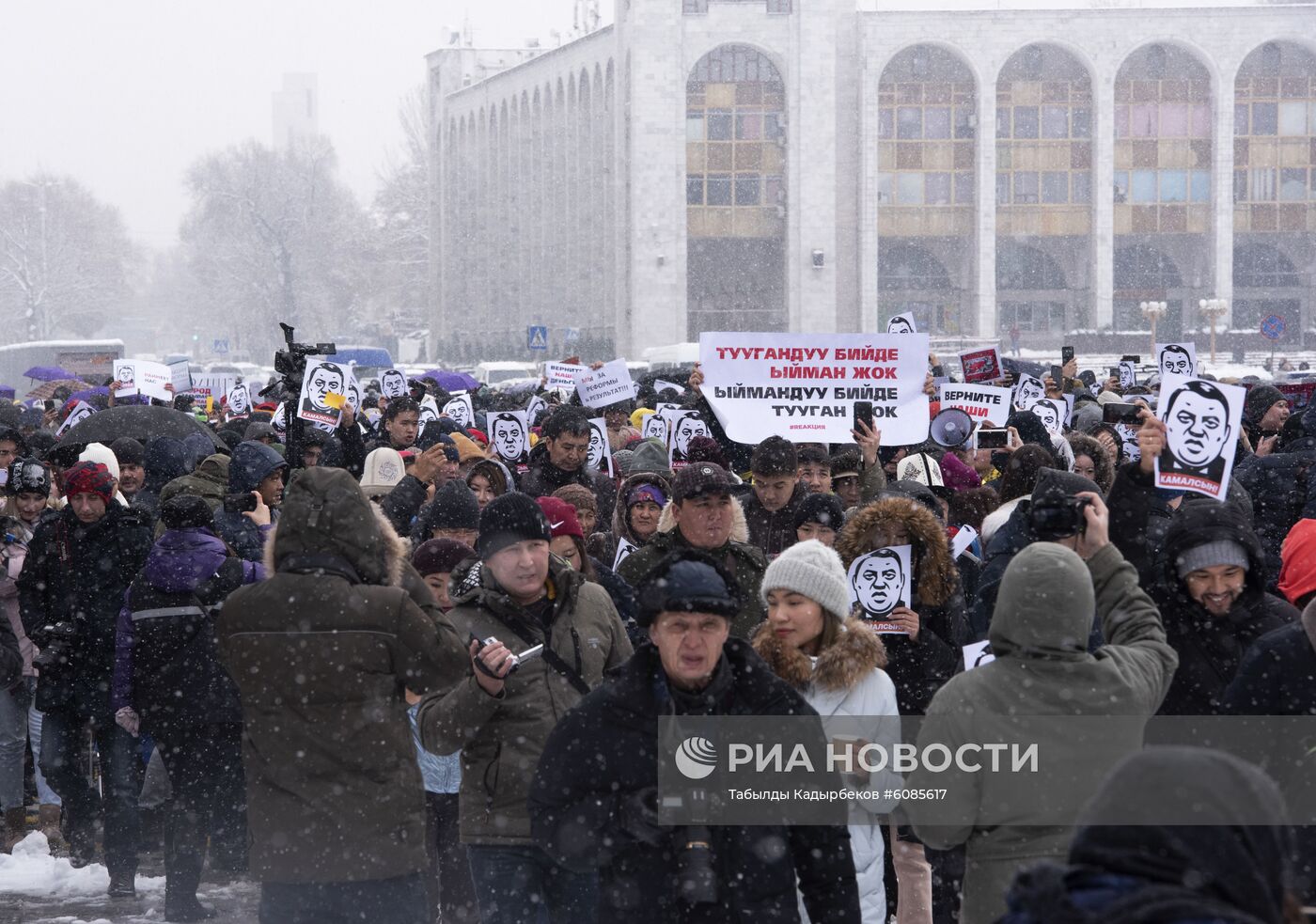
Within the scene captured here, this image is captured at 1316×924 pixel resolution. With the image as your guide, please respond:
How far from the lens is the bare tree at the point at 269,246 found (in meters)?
85.1

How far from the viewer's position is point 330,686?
4.02m

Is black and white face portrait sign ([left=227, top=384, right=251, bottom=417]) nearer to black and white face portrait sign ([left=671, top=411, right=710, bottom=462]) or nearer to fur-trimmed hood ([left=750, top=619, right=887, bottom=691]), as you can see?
black and white face portrait sign ([left=671, top=411, right=710, bottom=462])

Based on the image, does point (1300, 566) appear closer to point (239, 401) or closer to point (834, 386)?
point (834, 386)

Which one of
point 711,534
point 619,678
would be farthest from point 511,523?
point 711,534

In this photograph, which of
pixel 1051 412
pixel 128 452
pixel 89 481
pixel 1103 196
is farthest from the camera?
pixel 1103 196

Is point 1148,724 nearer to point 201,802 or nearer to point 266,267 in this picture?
point 201,802

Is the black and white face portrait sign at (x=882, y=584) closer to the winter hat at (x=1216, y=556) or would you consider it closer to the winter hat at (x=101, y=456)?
the winter hat at (x=1216, y=556)

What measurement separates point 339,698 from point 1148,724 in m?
2.11

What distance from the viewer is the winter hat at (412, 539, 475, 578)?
220 inches

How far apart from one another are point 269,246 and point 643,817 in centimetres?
8440

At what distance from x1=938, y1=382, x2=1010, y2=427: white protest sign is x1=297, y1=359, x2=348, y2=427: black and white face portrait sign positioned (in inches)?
152

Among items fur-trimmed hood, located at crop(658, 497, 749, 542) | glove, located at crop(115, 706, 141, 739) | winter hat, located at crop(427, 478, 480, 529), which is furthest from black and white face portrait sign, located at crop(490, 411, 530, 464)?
fur-trimmed hood, located at crop(658, 497, 749, 542)

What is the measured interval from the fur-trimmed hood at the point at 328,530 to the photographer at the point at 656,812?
0.87 meters

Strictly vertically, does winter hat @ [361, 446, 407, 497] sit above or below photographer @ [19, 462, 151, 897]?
above
